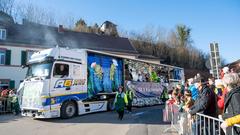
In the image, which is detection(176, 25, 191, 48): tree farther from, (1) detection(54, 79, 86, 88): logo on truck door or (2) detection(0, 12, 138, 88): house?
(1) detection(54, 79, 86, 88): logo on truck door

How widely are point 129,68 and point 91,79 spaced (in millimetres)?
3771

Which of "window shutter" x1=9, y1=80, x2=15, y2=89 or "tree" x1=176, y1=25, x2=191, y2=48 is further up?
"tree" x1=176, y1=25, x2=191, y2=48

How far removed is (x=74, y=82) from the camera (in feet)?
49.3

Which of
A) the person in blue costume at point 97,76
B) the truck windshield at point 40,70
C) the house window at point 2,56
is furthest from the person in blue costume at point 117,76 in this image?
the house window at point 2,56

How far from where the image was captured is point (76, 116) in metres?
15.1

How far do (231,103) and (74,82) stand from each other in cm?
1112

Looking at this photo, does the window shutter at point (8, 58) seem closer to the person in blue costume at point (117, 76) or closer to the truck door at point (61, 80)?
the person in blue costume at point (117, 76)

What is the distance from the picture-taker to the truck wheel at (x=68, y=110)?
46.6 feet

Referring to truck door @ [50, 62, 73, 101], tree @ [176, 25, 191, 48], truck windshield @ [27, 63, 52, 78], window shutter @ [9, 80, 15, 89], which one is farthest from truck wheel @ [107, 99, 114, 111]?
tree @ [176, 25, 191, 48]

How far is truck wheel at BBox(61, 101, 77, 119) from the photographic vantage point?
1420 cm

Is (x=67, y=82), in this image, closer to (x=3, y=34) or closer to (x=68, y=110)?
(x=68, y=110)

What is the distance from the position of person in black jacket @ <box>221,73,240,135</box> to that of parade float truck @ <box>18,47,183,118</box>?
10.1 metres

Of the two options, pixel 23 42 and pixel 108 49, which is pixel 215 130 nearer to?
pixel 23 42

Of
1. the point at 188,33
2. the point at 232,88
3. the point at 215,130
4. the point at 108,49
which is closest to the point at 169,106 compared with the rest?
the point at 215,130
